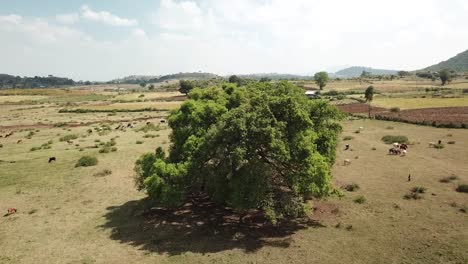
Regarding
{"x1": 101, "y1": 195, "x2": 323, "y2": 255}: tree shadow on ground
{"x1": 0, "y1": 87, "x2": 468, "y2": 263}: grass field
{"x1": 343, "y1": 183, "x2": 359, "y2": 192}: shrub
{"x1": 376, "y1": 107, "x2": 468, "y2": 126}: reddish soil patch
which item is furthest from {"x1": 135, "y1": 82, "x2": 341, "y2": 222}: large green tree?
{"x1": 376, "y1": 107, "x2": 468, "y2": 126}: reddish soil patch

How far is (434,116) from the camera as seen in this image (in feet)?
288

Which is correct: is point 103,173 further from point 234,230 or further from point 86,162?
point 234,230

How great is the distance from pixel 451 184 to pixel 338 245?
19395mm

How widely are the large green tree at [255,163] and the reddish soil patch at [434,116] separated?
58.4 meters

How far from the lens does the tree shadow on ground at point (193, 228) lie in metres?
27.9

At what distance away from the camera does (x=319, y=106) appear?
114 ft

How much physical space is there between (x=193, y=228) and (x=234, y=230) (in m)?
3.50


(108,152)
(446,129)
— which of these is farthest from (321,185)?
(446,129)

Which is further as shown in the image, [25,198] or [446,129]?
[446,129]

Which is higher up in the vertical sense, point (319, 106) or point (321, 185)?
point (319, 106)

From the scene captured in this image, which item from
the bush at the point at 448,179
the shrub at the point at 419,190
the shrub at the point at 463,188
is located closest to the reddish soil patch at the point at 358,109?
the bush at the point at 448,179

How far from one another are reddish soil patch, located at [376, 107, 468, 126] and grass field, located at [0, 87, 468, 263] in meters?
28.1

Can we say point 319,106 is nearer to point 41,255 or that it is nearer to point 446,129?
point 41,255

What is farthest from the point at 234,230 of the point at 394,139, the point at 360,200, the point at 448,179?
the point at 394,139
